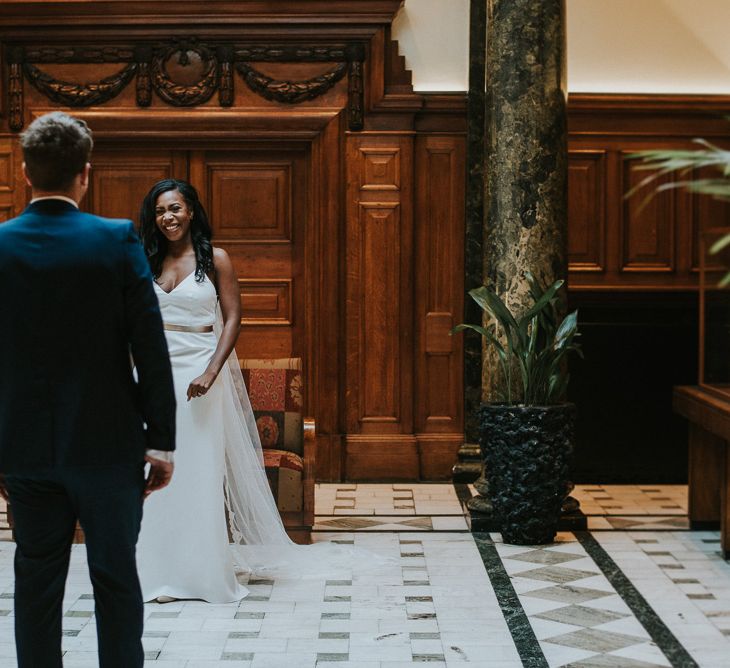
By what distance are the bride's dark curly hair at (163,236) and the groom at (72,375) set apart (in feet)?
6.91

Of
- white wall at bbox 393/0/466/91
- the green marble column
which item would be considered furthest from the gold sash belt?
white wall at bbox 393/0/466/91

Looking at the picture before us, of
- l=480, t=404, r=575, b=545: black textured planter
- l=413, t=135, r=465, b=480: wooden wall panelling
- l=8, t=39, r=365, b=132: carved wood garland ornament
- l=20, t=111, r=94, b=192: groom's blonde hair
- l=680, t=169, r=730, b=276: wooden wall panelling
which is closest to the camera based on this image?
l=20, t=111, r=94, b=192: groom's blonde hair

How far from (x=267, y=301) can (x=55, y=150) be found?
16.6 ft

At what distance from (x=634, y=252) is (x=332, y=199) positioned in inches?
82.7

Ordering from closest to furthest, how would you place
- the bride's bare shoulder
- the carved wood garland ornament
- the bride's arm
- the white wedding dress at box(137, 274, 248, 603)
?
the white wedding dress at box(137, 274, 248, 603), the bride's arm, the bride's bare shoulder, the carved wood garland ornament

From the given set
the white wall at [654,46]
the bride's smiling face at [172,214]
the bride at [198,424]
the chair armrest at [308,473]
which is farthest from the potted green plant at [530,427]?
the white wall at [654,46]

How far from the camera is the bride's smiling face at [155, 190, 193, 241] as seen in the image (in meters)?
4.95

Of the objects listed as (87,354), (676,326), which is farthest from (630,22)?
(87,354)

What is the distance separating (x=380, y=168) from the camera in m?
7.70

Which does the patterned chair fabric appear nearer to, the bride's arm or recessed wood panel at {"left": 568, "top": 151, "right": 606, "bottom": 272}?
the bride's arm

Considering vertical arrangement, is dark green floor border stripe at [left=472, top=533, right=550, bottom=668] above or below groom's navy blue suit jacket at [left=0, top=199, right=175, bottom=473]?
below

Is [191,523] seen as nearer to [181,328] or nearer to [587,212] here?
[181,328]

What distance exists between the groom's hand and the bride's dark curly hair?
208cm

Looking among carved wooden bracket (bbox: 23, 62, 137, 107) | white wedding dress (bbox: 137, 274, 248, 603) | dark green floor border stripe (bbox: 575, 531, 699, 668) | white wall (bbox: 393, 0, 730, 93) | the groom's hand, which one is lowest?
dark green floor border stripe (bbox: 575, 531, 699, 668)
